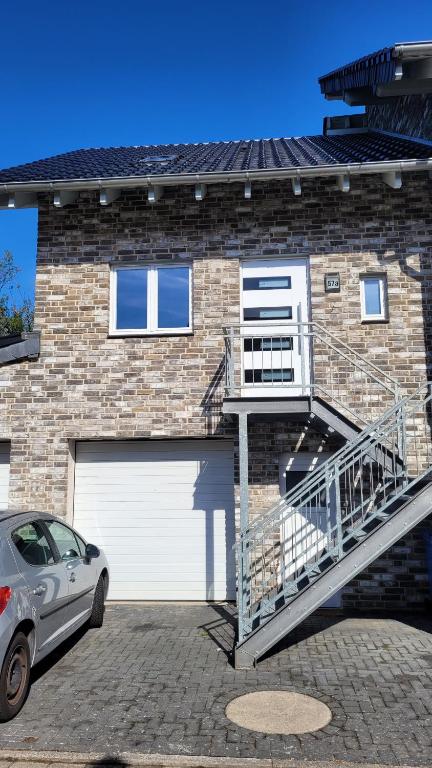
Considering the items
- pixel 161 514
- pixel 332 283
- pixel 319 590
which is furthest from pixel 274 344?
pixel 319 590

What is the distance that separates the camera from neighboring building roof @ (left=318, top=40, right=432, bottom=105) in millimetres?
8766

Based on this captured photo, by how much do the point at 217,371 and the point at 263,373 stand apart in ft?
2.19

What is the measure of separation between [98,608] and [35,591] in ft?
7.81

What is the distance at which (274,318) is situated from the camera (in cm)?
880

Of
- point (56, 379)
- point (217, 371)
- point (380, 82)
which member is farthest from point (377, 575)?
point (380, 82)

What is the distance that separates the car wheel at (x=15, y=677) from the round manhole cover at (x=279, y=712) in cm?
163

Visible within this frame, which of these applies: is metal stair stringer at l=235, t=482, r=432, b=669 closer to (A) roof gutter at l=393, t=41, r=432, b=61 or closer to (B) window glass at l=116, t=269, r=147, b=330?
(B) window glass at l=116, t=269, r=147, b=330

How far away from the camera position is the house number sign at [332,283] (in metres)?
8.67

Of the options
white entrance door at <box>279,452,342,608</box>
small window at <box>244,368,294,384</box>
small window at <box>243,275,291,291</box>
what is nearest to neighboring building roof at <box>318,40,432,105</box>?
small window at <box>243,275,291,291</box>

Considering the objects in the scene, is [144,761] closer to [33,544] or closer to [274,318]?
[33,544]

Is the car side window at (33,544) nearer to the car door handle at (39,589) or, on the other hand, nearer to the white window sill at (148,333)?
the car door handle at (39,589)

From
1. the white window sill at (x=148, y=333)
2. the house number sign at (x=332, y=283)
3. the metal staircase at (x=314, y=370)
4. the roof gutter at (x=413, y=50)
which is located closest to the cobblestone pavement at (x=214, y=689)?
the metal staircase at (x=314, y=370)

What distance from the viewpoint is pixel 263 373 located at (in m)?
8.72

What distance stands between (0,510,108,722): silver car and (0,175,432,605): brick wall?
2209 millimetres
